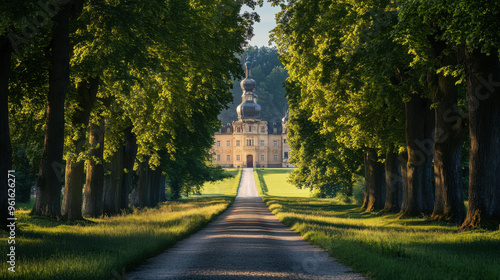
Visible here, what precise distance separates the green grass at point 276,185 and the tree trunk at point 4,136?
72.3 m

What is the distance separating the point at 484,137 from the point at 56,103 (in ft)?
39.3

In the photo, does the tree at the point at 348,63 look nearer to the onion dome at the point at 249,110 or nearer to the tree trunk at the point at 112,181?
the tree trunk at the point at 112,181

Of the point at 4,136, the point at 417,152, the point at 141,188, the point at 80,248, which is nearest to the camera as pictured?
the point at 80,248

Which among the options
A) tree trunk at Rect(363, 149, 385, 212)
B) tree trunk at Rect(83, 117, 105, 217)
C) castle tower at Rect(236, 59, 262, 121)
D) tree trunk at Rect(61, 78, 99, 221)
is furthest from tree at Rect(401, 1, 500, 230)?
castle tower at Rect(236, 59, 262, 121)

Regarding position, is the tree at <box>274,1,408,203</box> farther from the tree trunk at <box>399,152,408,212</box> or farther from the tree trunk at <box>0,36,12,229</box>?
the tree trunk at <box>0,36,12,229</box>

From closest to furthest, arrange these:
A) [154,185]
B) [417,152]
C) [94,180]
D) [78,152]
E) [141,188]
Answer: [78,152] < [94,180] < [417,152] < [141,188] < [154,185]

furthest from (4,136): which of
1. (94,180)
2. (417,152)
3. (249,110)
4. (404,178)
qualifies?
(249,110)

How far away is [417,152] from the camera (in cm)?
2430

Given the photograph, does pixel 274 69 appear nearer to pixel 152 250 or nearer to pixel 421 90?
pixel 421 90

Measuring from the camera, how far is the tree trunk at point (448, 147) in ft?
64.6

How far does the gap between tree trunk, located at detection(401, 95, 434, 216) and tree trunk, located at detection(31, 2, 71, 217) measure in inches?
557

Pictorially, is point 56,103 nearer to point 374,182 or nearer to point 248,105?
point 374,182

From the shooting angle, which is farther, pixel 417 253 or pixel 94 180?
pixel 94 180

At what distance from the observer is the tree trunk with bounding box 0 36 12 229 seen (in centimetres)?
1320
